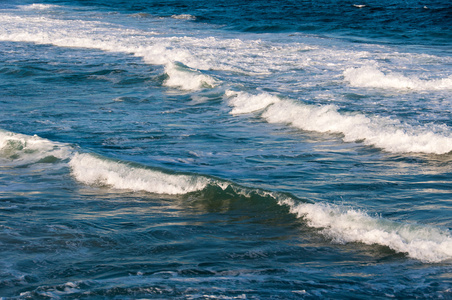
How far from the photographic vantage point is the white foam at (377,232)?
5.10 meters

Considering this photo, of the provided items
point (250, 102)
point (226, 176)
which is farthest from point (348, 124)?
point (226, 176)

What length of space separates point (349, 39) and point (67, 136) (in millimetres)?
17726

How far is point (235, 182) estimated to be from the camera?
7160mm

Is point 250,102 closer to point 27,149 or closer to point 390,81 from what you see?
point 390,81

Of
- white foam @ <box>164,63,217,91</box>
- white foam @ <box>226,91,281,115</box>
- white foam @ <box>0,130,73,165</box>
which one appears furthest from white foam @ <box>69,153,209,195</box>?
white foam @ <box>164,63,217,91</box>

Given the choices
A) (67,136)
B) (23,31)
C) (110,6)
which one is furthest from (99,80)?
(110,6)

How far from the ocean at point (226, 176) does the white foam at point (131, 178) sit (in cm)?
3

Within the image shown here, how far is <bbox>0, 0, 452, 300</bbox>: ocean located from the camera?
478 centimetres

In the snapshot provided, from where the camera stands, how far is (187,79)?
15.6 meters

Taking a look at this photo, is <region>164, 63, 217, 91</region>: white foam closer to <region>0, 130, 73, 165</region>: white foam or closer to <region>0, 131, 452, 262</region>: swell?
<region>0, 130, 73, 165</region>: white foam

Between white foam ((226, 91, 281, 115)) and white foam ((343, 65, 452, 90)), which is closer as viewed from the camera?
white foam ((226, 91, 281, 115))

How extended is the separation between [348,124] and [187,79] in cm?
630

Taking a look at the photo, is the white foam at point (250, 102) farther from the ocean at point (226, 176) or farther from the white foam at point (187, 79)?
the white foam at point (187, 79)

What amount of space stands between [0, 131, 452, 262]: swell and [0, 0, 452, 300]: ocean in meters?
0.02
